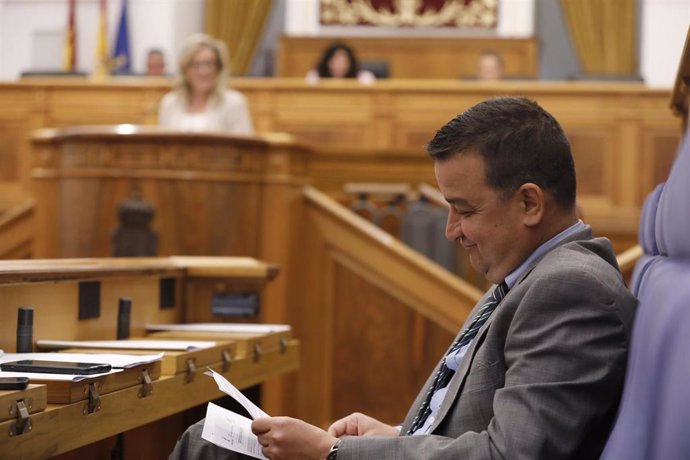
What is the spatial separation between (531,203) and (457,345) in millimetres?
283

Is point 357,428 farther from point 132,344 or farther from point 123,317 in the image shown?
point 123,317

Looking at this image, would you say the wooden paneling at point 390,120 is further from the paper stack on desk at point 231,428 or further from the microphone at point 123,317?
the paper stack on desk at point 231,428

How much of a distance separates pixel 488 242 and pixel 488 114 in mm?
199

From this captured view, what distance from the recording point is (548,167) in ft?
5.46

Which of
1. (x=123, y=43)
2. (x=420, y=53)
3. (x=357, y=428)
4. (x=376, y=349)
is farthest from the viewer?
(x=420, y=53)

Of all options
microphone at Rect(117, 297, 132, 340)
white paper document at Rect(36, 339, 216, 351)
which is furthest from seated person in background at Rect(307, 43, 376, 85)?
white paper document at Rect(36, 339, 216, 351)

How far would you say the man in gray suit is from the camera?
4.85 feet

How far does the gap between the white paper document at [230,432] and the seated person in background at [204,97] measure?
358 centimetres

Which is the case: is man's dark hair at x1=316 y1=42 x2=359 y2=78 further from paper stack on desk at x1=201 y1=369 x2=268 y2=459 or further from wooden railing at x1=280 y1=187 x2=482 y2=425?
paper stack on desk at x1=201 y1=369 x2=268 y2=459

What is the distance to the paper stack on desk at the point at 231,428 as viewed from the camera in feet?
5.57

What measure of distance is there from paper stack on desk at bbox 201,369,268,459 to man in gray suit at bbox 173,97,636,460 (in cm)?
6

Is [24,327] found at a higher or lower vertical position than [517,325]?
lower

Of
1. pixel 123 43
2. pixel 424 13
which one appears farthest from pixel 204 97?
pixel 424 13

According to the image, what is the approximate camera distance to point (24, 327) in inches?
88.2
